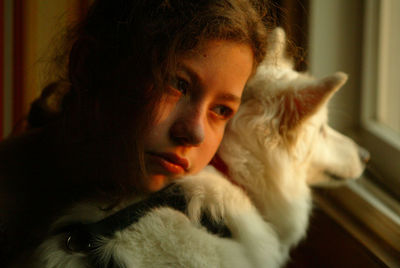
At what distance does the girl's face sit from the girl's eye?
3 cm

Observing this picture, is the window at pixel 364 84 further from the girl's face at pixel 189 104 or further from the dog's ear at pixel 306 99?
the girl's face at pixel 189 104

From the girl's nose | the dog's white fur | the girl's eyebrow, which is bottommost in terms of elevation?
the dog's white fur

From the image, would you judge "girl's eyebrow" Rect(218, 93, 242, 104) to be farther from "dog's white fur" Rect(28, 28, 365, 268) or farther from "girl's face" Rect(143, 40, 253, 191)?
→ "dog's white fur" Rect(28, 28, 365, 268)

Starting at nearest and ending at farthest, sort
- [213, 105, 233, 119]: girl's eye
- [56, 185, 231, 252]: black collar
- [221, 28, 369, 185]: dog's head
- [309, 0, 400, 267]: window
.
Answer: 1. [56, 185, 231, 252]: black collar
2. [213, 105, 233, 119]: girl's eye
3. [221, 28, 369, 185]: dog's head
4. [309, 0, 400, 267]: window

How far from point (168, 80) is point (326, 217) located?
85 cm

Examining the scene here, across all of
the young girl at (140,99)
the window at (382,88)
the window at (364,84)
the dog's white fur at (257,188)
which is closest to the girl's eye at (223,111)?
the young girl at (140,99)

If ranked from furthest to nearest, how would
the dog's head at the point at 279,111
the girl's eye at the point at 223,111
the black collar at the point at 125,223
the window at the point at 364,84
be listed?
the window at the point at 364,84, the dog's head at the point at 279,111, the girl's eye at the point at 223,111, the black collar at the point at 125,223

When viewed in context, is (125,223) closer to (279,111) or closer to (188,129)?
(188,129)

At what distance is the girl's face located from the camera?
821mm

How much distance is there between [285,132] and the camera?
107 cm

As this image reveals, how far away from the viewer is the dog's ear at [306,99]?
39.0 inches

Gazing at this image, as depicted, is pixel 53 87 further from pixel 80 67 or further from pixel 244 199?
pixel 244 199

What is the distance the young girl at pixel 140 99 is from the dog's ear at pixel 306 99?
0.15 metres

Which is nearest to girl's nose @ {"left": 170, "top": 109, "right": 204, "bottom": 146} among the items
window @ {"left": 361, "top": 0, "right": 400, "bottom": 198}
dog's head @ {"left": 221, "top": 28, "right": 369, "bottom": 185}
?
dog's head @ {"left": 221, "top": 28, "right": 369, "bottom": 185}
